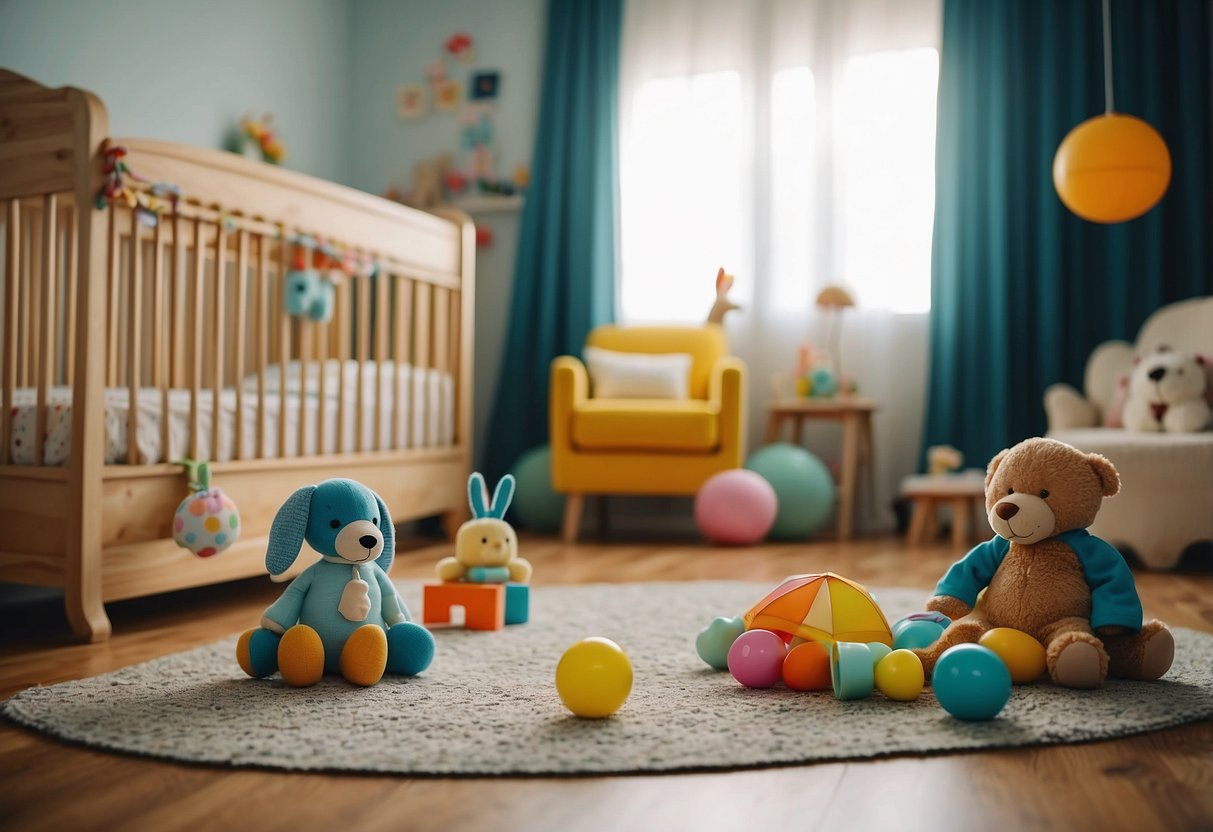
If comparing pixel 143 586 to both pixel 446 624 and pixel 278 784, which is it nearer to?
pixel 446 624

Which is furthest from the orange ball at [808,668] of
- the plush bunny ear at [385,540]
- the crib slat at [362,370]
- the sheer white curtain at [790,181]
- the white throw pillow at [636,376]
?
the sheer white curtain at [790,181]

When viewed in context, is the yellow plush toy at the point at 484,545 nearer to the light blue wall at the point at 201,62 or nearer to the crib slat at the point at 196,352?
the crib slat at the point at 196,352

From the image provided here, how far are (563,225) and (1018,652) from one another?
3141 millimetres

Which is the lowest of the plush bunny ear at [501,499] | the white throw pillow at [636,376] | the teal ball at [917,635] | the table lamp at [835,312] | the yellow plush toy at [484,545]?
the teal ball at [917,635]

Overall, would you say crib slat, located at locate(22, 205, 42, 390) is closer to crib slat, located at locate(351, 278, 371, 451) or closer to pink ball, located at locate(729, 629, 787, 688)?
crib slat, located at locate(351, 278, 371, 451)

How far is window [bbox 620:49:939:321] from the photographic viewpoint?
4.04 metres

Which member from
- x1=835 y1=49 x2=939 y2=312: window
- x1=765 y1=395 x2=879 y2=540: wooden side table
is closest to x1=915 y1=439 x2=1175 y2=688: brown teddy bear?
x1=765 y1=395 x2=879 y2=540: wooden side table

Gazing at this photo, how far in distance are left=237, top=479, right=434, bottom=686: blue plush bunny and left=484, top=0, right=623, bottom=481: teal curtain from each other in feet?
8.99

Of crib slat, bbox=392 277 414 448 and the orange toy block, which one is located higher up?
crib slat, bbox=392 277 414 448

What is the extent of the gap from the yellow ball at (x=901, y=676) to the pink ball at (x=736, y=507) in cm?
201

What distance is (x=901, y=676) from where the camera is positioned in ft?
4.89

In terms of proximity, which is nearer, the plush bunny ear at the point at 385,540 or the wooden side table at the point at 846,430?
the plush bunny ear at the point at 385,540

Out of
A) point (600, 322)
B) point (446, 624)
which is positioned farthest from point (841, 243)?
point (446, 624)

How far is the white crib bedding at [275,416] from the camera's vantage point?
2148 mm
